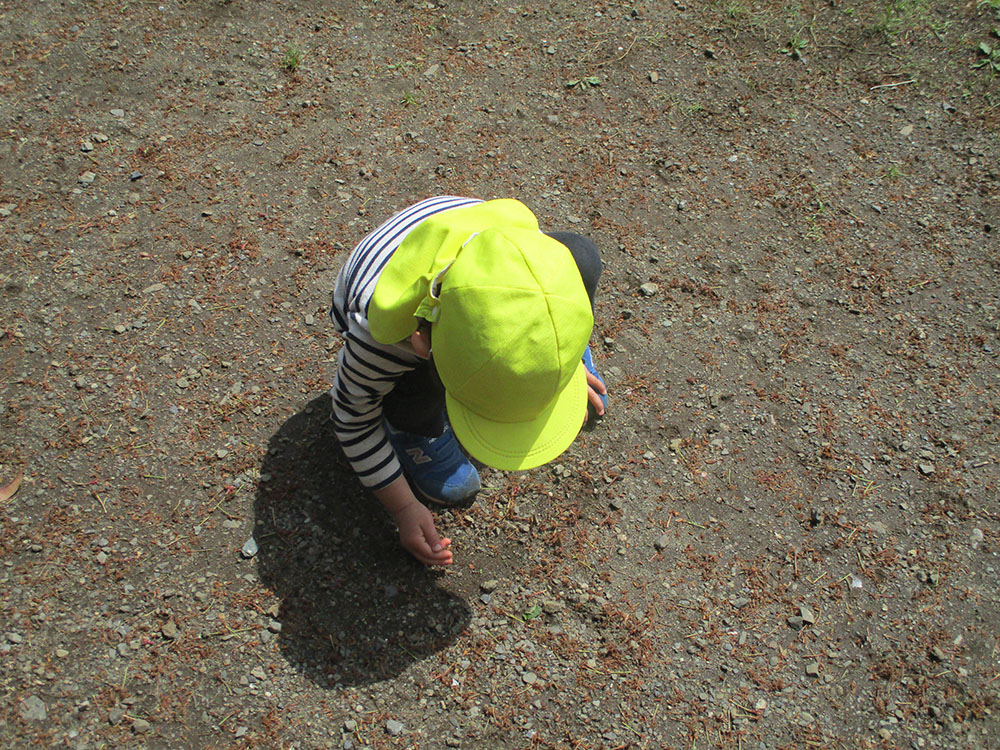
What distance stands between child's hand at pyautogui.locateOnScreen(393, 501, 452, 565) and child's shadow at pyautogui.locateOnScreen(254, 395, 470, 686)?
0.11 meters

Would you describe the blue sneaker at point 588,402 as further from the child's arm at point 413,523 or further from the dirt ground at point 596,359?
the child's arm at point 413,523

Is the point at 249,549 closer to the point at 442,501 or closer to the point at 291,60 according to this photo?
the point at 442,501

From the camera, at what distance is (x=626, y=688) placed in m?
2.39

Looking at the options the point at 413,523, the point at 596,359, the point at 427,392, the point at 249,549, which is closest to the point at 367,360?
the point at 427,392

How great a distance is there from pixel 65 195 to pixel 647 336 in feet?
8.11

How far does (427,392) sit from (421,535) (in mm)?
439

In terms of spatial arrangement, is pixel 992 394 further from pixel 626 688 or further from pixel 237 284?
pixel 237 284

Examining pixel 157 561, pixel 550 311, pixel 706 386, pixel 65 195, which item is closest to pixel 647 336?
pixel 706 386

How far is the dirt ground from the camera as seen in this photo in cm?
236

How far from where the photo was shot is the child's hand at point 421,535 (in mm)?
2387

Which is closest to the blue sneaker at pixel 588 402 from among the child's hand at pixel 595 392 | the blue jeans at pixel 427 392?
the child's hand at pixel 595 392

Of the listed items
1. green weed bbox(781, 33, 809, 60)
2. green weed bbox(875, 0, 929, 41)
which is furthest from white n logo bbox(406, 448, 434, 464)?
green weed bbox(875, 0, 929, 41)

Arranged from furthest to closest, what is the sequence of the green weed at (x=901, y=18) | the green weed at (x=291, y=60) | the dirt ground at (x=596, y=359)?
the green weed at (x=901, y=18), the green weed at (x=291, y=60), the dirt ground at (x=596, y=359)

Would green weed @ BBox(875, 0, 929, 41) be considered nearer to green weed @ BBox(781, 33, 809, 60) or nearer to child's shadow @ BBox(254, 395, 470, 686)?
green weed @ BBox(781, 33, 809, 60)
